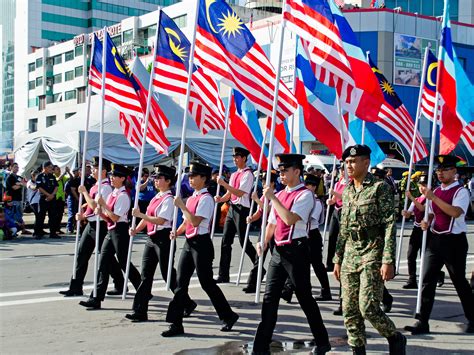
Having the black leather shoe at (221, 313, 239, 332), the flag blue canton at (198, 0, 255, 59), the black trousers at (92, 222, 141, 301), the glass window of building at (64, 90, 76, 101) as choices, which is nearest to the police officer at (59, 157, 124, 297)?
the black trousers at (92, 222, 141, 301)

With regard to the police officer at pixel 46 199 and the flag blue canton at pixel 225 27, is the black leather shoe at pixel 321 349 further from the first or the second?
the police officer at pixel 46 199

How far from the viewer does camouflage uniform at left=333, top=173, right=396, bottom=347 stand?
5.51 metres

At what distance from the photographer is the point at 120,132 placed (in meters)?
22.0

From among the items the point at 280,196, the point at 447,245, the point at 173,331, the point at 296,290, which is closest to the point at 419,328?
the point at 447,245

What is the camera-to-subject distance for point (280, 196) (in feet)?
21.9

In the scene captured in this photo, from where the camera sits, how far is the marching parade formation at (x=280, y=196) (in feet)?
18.9

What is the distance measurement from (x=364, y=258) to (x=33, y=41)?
305 feet

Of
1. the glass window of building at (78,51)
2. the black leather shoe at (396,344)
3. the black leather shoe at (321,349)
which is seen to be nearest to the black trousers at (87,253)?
the black leather shoe at (321,349)

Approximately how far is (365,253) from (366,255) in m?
0.02

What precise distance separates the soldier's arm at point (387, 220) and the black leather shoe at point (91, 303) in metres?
4.26

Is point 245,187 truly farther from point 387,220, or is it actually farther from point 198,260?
point 387,220

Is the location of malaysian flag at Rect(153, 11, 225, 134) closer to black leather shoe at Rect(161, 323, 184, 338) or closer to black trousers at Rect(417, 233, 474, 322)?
black leather shoe at Rect(161, 323, 184, 338)

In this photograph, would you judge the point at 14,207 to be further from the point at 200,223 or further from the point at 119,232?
the point at 200,223

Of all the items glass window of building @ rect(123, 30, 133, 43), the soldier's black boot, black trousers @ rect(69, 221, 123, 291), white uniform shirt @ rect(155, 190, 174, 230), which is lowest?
the soldier's black boot
